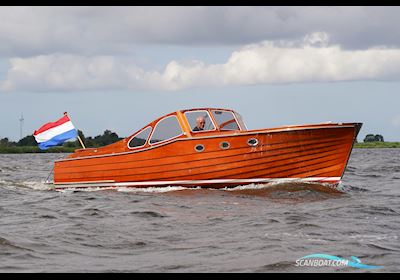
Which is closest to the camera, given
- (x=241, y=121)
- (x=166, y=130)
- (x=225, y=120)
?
(x=166, y=130)

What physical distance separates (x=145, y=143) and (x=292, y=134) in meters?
3.73

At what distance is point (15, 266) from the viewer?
361 inches

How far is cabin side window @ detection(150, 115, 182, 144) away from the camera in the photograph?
723 inches

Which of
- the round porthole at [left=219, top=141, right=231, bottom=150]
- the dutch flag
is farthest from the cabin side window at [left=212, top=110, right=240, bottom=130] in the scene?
the dutch flag

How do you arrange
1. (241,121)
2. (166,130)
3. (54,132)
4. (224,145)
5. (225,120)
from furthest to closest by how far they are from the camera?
1. (54,132)
2. (241,121)
3. (225,120)
4. (166,130)
5. (224,145)

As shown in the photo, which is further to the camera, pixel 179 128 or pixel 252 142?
pixel 179 128

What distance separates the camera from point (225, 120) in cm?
1906

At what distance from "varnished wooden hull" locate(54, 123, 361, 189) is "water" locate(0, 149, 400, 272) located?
436mm

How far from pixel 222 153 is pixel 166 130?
5.18 feet

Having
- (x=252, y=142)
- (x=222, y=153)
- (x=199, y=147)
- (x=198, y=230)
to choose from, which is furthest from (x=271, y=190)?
(x=198, y=230)

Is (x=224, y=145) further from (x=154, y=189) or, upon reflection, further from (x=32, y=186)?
(x=32, y=186)

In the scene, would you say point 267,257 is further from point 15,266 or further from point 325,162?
point 325,162

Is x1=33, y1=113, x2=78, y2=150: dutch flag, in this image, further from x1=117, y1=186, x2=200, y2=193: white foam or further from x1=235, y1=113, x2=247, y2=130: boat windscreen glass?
x1=235, y1=113, x2=247, y2=130: boat windscreen glass

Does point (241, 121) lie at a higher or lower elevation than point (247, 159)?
higher
